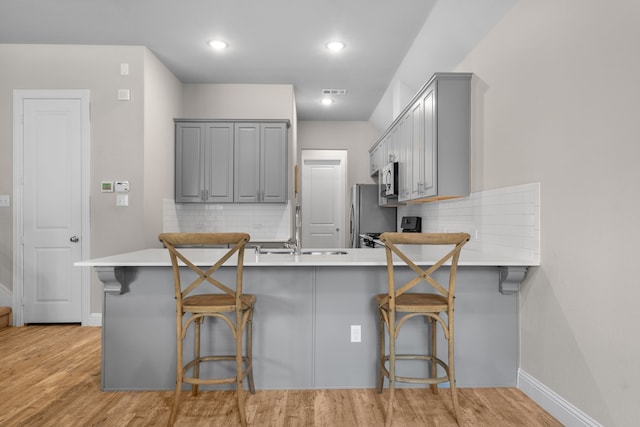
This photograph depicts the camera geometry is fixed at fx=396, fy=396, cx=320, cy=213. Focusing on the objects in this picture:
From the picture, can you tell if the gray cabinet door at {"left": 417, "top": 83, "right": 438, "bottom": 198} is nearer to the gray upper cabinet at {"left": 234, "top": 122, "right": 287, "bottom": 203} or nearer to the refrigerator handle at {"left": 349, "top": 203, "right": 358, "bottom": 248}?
the gray upper cabinet at {"left": 234, "top": 122, "right": 287, "bottom": 203}

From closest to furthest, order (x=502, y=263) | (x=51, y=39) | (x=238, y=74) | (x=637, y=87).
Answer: (x=637, y=87) < (x=502, y=263) < (x=51, y=39) < (x=238, y=74)

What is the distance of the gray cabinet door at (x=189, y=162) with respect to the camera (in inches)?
192

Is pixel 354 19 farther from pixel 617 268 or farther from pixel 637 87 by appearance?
pixel 617 268

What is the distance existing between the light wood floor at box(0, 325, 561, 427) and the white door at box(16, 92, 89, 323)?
1.43m

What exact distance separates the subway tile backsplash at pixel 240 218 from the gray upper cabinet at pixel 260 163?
0.26 meters

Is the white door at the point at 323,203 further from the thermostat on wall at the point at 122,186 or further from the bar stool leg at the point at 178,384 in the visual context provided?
the bar stool leg at the point at 178,384

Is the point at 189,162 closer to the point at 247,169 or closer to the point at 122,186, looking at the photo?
the point at 247,169

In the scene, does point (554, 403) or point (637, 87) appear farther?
point (554, 403)

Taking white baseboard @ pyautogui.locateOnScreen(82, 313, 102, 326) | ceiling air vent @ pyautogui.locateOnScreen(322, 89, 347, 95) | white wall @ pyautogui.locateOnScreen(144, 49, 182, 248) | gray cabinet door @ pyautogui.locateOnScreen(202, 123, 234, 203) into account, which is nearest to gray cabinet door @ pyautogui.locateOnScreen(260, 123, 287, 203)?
gray cabinet door @ pyautogui.locateOnScreen(202, 123, 234, 203)

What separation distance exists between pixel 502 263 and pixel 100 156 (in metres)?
3.84

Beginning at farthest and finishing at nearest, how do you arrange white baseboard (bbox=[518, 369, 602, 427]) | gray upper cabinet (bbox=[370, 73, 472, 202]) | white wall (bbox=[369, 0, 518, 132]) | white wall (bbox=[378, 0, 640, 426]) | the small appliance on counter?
the small appliance on counter < gray upper cabinet (bbox=[370, 73, 472, 202]) < white wall (bbox=[369, 0, 518, 132]) < white baseboard (bbox=[518, 369, 602, 427]) < white wall (bbox=[378, 0, 640, 426])

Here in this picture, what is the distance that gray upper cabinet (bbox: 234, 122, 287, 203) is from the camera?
4934mm

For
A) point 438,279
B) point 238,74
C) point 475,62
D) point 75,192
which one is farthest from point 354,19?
point 75,192

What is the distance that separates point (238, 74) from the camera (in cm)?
475
